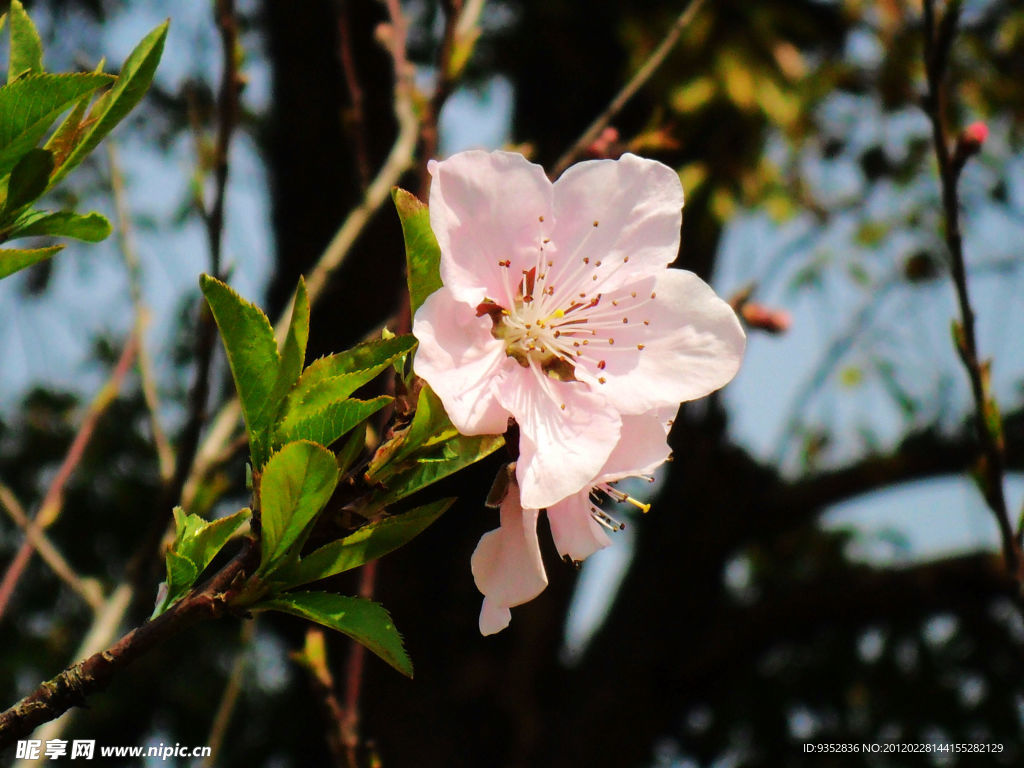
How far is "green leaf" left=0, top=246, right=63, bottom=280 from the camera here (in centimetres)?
70

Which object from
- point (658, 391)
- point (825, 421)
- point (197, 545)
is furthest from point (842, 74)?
point (197, 545)

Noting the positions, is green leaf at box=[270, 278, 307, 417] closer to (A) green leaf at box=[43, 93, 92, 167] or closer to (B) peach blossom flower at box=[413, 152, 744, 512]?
(B) peach blossom flower at box=[413, 152, 744, 512]

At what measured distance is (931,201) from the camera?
13.6 feet

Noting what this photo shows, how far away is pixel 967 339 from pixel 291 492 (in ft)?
2.92

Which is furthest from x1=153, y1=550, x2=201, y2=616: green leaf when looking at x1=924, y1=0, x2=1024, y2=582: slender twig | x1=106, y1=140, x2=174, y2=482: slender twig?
x1=106, y1=140, x2=174, y2=482: slender twig

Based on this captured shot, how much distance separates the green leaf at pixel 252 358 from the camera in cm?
70

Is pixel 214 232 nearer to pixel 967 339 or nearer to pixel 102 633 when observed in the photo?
pixel 102 633

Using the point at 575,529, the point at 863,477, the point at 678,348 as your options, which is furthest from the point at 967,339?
the point at 863,477

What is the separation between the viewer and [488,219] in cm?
82

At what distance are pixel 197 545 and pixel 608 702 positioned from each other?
351 cm

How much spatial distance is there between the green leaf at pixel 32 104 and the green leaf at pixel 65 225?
46 mm

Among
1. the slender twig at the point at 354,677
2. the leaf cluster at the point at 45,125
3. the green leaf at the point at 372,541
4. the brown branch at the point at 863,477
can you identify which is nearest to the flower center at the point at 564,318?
the green leaf at the point at 372,541

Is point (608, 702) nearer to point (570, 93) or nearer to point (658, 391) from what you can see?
point (570, 93)

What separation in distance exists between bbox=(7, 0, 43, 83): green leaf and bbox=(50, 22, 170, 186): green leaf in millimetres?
70
